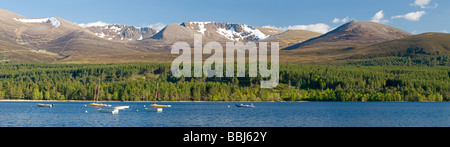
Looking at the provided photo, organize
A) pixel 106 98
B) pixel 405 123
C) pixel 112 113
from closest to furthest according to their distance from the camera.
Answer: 1. pixel 405 123
2. pixel 112 113
3. pixel 106 98

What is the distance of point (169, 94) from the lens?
18850 cm

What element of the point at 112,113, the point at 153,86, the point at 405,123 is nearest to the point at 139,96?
the point at 153,86
